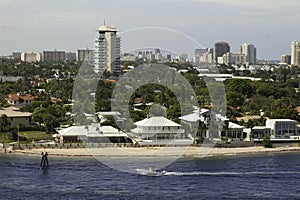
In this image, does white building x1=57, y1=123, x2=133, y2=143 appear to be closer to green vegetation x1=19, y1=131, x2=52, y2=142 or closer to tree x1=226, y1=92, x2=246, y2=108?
green vegetation x1=19, y1=131, x2=52, y2=142

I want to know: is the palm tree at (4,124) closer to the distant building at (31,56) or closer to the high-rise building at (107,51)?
the high-rise building at (107,51)

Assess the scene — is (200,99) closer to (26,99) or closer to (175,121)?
(175,121)

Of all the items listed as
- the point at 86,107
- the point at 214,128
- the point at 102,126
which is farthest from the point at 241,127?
the point at 86,107

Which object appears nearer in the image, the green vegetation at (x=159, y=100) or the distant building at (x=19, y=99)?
the green vegetation at (x=159, y=100)

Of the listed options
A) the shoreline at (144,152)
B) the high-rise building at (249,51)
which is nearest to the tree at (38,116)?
the shoreline at (144,152)

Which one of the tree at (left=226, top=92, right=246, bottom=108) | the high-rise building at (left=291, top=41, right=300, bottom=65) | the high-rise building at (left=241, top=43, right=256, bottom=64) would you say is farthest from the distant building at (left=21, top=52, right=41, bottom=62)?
the tree at (left=226, top=92, right=246, bottom=108)

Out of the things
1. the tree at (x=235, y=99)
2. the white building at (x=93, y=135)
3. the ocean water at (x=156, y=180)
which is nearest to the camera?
the ocean water at (x=156, y=180)
